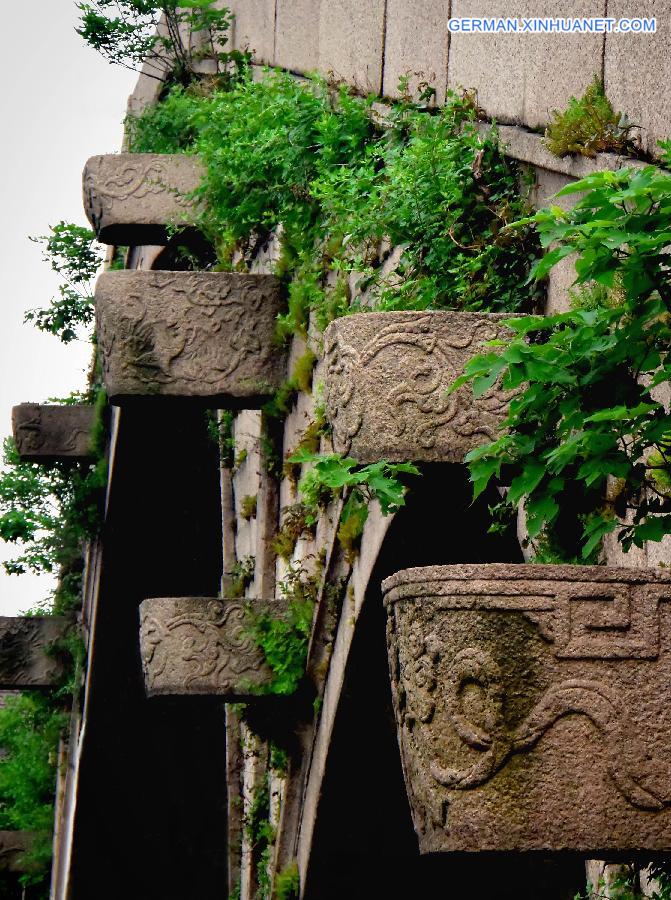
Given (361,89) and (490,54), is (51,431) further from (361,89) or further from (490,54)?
→ (490,54)

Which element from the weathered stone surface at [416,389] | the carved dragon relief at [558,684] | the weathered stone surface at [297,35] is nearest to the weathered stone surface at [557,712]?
the carved dragon relief at [558,684]

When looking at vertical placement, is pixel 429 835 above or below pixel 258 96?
below

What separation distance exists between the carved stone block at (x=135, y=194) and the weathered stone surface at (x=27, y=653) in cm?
625

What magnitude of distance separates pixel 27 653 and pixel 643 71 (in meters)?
9.74

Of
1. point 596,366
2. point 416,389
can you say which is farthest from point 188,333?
point 596,366

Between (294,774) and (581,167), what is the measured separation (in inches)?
132

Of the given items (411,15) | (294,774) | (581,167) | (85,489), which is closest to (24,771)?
(85,489)

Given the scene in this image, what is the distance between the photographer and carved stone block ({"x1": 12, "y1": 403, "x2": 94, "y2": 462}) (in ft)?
34.8

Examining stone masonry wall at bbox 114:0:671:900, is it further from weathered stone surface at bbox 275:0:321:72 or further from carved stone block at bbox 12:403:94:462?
carved stone block at bbox 12:403:94:462

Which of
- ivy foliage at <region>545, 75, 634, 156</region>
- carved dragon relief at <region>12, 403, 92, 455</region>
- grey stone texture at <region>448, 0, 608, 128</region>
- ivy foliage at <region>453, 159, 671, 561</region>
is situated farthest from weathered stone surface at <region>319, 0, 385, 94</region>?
carved dragon relief at <region>12, 403, 92, 455</region>

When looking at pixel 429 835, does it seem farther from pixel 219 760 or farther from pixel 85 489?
pixel 219 760

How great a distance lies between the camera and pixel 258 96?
582 cm

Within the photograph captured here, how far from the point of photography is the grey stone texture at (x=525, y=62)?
11.5ft

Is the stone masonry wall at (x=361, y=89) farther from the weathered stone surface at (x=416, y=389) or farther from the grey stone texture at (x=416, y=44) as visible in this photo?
the weathered stone surface at (x=416, y=389)
